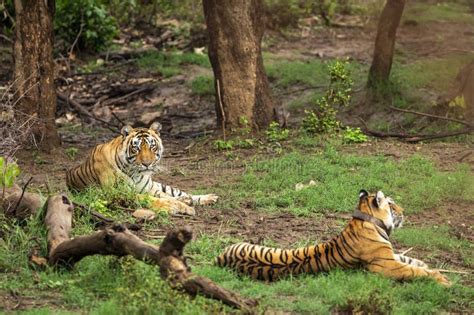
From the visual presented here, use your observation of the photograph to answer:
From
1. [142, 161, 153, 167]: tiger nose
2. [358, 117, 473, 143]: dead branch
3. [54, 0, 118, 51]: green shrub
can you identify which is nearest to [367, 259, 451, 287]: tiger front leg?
[142, 161, 153, 167]: tiger nose

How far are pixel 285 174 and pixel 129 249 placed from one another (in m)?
4.40

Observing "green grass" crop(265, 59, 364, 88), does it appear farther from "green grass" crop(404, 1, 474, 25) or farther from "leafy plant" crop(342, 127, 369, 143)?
"leafy plant" crop(342, 127, 369, 143)

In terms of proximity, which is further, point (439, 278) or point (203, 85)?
point (203, 85)

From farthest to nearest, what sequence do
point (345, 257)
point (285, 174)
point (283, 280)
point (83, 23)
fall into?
point (83, 23) < point (285, 174) < point (345, 257) < point (283, 280)

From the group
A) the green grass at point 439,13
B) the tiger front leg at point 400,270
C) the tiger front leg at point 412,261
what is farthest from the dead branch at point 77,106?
the tiger front leg at point 400,270

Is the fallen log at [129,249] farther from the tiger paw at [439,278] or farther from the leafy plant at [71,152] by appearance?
the leafy plant at [71,152]

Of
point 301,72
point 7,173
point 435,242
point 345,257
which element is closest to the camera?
point 345,257

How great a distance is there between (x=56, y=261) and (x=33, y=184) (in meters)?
3.50

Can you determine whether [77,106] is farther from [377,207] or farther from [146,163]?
[377,207]

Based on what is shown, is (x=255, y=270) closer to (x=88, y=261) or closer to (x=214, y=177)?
(x=88, y=261)

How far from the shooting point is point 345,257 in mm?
6953

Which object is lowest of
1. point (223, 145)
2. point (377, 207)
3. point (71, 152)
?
point (71, 152)

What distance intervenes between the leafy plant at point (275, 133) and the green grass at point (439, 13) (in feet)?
20.8

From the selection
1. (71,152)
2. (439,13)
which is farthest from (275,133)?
(439,13)
